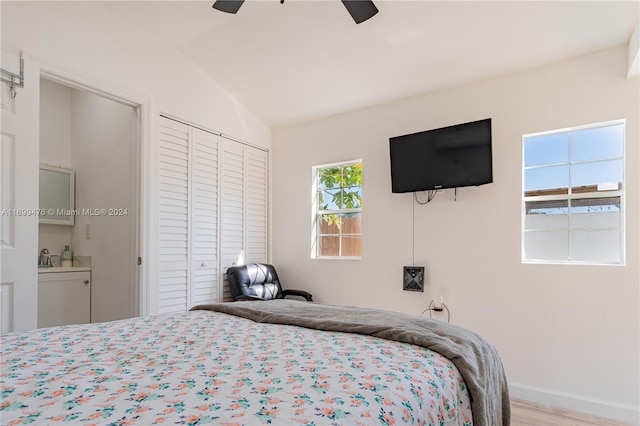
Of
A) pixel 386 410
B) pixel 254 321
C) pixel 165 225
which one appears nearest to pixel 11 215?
pixel 165 225

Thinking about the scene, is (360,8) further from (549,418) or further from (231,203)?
(549,418)

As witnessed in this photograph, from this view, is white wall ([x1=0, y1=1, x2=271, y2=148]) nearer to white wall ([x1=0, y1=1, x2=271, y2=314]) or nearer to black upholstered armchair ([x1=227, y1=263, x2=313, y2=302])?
white wall ([x1=0, y1=1, x2=271, y2=314])

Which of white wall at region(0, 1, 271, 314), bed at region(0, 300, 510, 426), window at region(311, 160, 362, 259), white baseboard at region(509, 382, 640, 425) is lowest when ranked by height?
white baseboard at region(509, 382, 640, 425)

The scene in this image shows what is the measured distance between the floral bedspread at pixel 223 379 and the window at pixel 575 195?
201 cm

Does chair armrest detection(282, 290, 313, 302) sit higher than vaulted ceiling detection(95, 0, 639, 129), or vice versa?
vaulted ceiling detection(95, 0, 639, 129)

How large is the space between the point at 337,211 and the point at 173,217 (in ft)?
5.19

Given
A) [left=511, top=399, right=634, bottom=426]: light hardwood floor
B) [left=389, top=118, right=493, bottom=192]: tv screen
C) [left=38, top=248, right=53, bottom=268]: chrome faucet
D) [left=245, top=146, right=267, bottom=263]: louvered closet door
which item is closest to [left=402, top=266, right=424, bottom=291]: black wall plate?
[left=389, top=118, right=493, bottom=192]: tv screen

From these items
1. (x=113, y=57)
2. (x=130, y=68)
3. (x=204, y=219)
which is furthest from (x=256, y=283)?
(x=113, y=57)

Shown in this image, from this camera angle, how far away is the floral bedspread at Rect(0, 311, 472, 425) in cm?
87

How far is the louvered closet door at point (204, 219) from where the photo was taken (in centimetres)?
359

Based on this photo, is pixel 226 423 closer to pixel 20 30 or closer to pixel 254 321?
pixel 254 321

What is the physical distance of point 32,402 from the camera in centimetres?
90

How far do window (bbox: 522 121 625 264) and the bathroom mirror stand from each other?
4265mm

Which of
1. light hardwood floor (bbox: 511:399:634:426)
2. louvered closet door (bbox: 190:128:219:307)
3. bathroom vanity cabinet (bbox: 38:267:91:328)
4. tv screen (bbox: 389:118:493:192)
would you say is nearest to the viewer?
light hardwood floor (bbox: 511:399:634:426)
